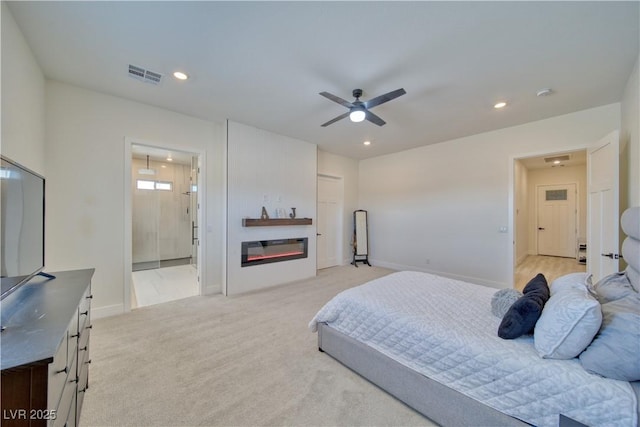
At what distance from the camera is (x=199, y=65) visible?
8.25 ft

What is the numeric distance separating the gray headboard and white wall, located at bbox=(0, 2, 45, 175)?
15.6ft

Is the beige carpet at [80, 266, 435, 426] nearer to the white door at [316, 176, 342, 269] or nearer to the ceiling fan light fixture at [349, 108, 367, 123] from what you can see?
the ceiling fan light fixture at [349, 108, 367, 123]

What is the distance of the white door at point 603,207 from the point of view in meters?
2.56

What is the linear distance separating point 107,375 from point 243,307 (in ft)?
5.17

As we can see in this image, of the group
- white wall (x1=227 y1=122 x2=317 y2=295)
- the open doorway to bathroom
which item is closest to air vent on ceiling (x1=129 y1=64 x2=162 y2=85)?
white wall (x1=227 y1=122 x2=317 y2=295)

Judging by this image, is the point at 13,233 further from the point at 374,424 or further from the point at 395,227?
the point at 395,227

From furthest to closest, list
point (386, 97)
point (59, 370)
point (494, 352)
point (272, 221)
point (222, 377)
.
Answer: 1. point (272, 221)
2. point (386, 97)
3. point (222, 377)
4. point (494, 352)
5. point (59, 370)

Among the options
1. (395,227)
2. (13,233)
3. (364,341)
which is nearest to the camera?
(13,233)

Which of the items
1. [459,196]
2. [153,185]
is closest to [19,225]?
[153,185]

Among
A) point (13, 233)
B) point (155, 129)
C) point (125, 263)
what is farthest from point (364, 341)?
point (155, 129)

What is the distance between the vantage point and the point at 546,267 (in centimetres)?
611

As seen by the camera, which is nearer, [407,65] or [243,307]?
[407,65]

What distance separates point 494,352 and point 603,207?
2719 millimetres

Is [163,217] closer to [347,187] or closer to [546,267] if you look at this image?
[347,187]
